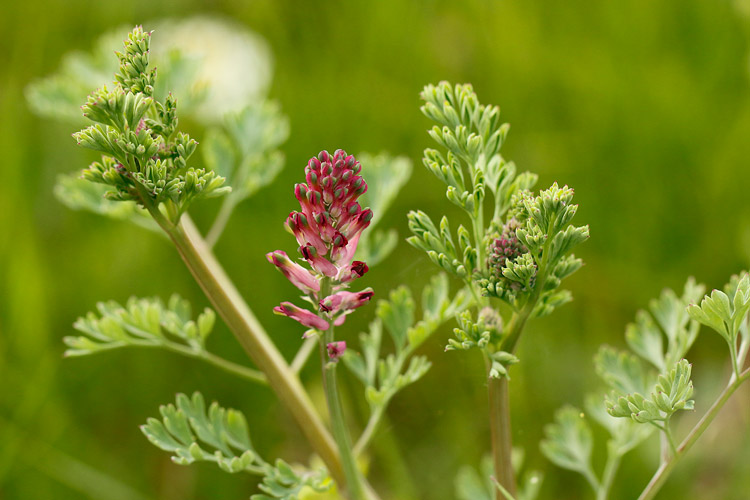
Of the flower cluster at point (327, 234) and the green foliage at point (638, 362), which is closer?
the flower cluster at point (327, 234)

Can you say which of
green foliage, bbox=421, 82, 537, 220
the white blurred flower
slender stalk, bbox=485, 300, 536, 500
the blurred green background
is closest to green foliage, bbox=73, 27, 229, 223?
green foliage, bbox=421, 82, 537, 220

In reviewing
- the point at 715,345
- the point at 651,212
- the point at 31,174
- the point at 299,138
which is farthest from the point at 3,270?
the point at 715,345

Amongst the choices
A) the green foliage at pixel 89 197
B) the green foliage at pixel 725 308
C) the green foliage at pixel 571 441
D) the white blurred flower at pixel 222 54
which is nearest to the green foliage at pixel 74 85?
the green foliage at pixel 89 197

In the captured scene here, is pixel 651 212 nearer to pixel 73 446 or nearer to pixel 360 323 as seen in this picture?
pixel 360 323

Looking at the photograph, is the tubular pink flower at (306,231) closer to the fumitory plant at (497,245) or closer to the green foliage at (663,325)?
the fumitory plant at (497,245)

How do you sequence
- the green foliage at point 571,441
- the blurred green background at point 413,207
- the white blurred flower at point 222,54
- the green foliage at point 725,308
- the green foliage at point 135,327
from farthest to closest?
the white blurred flower at point 222,54 → the blurred green background at point 413,207 → the green foliage at point 571,441 → the green foliage at point 135,327 → the green foliage at point 725,308

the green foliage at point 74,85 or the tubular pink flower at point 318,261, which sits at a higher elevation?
the green foliage at point 74,85
